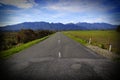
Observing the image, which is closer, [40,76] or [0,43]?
[40,76]

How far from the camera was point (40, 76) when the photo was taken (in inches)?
242

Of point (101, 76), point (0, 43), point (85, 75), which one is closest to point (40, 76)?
point (85, 75)

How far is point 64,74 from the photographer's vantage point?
6.31 meters

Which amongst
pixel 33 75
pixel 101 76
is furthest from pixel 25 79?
pixel 101 76

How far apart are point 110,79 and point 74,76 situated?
5.34 ft

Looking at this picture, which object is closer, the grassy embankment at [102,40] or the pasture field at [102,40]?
the grassy embankment at [102,40]

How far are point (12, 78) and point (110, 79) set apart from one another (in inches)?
180

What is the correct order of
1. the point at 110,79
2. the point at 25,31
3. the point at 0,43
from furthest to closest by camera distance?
the point at 25,31
the point at 0,43
the point at 110,79

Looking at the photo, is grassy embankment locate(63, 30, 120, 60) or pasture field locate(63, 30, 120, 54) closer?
grassy embankment locate(63, 30, 120, 60)

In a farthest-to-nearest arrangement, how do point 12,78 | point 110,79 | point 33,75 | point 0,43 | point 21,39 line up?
point 21,39, point 0,43, point 33,75, point 12,78, point 110,79

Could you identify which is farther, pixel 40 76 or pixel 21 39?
pixel 21 39

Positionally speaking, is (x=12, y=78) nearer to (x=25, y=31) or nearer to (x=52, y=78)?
(x=52, y=78)

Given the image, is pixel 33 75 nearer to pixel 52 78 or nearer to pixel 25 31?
pixel 52 78

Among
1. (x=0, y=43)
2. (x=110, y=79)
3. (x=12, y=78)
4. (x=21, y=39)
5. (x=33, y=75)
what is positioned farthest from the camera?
(x=21, y=39)
